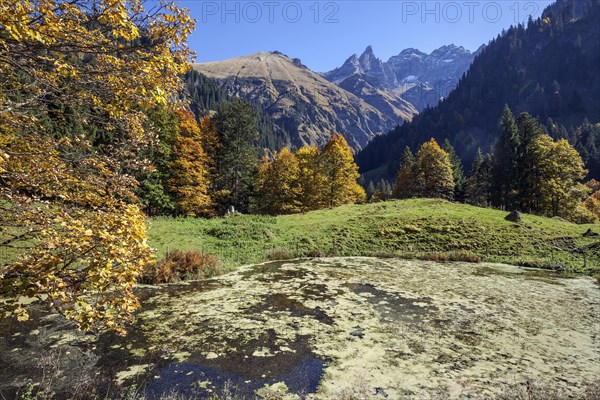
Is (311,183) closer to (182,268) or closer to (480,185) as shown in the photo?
(182,268)

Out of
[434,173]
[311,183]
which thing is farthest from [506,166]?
[311,183]

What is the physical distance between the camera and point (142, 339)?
397 inches

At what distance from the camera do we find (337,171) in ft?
171

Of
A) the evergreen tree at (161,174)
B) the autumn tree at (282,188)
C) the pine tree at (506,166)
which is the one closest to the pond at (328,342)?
the evergreen tree at (161,174)

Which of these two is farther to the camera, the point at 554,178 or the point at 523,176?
the point at 523,176

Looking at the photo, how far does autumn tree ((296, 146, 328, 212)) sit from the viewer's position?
52.4 meters

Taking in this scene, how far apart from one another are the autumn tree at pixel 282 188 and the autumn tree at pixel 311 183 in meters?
0.68

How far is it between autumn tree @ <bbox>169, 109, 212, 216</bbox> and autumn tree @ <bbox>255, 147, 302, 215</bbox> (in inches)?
444

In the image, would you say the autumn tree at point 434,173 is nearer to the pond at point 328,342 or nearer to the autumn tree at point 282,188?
the autumn tree at point 282,188

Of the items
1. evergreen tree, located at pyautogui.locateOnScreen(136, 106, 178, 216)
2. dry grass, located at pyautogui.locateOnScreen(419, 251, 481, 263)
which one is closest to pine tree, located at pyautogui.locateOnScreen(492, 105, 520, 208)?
dry grass, located at pyautogui.locateOnScreen(419, 251, 481, 263)

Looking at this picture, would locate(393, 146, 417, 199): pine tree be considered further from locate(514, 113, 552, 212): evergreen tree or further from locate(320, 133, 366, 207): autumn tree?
locate(320, 133, 366, 207): autumn tree

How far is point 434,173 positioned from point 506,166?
38.8 feet

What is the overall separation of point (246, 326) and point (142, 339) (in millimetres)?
3193

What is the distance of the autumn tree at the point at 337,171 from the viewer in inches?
2020
